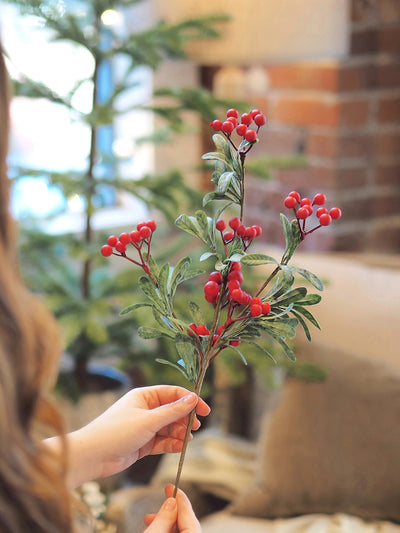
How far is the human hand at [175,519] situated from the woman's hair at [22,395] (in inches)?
5.2

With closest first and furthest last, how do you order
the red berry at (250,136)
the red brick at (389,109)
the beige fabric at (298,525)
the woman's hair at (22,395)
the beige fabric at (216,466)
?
the woman's hair at (22,395) < the red berry at (250,136) < the beige fabric at (298,525) < the beige fabric at (216,466) < the red brick at (389,109)

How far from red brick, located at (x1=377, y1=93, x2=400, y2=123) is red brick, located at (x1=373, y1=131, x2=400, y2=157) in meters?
0.04

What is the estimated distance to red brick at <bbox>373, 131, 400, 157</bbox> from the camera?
6.66 ft

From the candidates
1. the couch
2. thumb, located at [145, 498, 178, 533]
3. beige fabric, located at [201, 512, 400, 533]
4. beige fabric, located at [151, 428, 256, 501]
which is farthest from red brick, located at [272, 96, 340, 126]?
thumb, located at [145, 498, 178, 533]

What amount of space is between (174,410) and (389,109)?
1.56 meters

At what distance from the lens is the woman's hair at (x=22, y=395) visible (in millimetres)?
Result: 512

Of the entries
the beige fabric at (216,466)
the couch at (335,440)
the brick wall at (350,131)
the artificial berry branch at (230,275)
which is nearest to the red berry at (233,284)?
the artificial berry branch at (230,275)

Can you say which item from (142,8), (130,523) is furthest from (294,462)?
(142,8)

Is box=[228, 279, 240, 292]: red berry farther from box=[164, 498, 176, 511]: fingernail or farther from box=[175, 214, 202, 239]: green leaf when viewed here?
box=[164, 498, 176, 511]: fingernail

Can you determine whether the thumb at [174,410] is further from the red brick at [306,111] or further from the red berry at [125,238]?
the red brick at [306,111]

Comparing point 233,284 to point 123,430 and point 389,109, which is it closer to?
point 123,430

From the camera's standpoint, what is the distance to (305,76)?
199cm

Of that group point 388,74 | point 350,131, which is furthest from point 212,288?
point 388,74

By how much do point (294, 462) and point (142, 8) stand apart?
4.40ft
